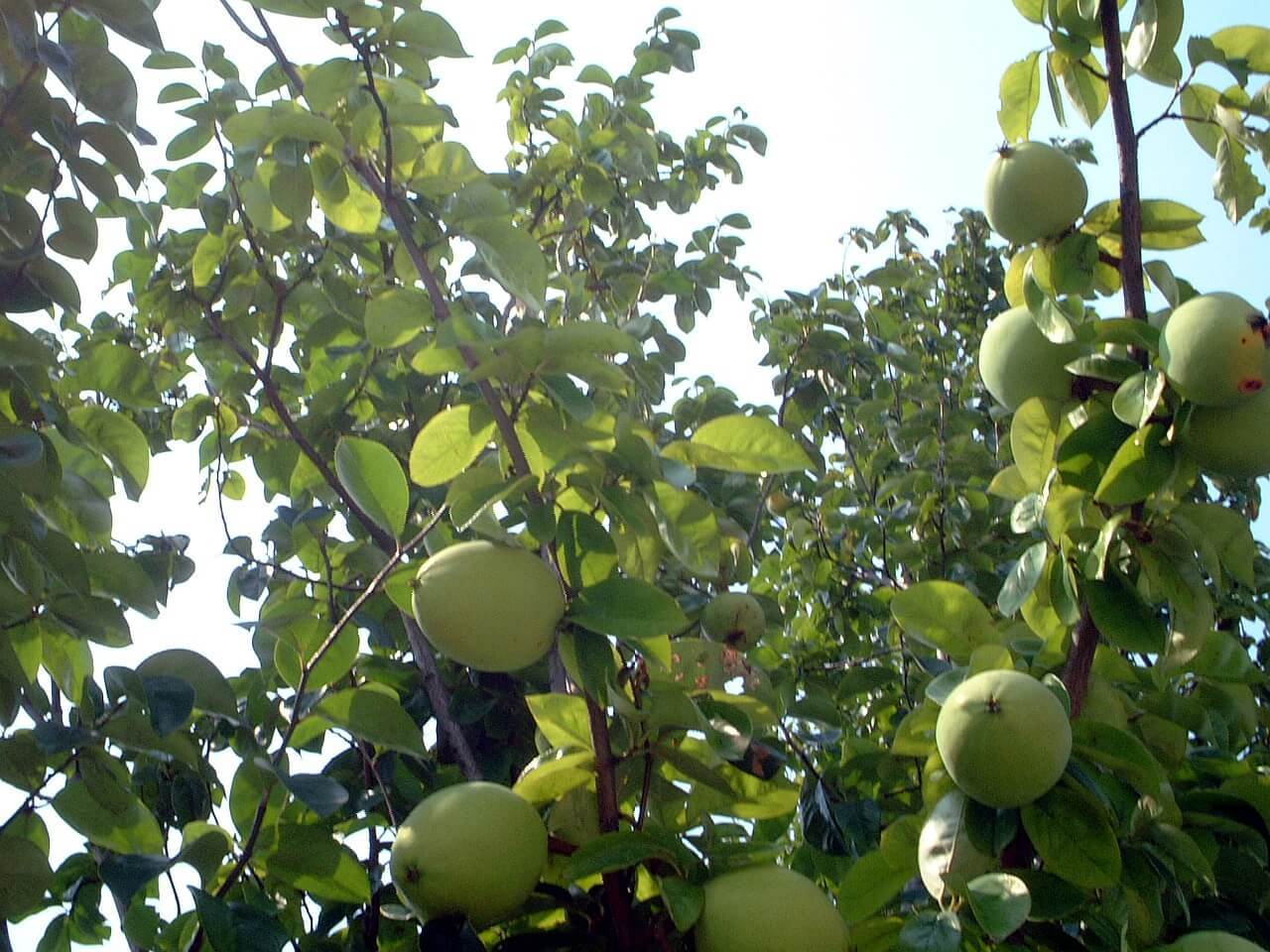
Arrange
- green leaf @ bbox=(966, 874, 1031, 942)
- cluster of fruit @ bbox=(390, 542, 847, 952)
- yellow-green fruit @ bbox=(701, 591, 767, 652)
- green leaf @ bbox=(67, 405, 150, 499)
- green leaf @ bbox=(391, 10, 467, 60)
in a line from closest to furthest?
green leaf @ bbox=(966, 874, 1031, 942) < cluster of fruit @ bbox=(390, 542, 847, 952) < green leaf @ bbox=(391, 10, 467, 60) < green leaf @ bbox=(67, 405, 150, 499) < yellow-green fruit @ bbox=(701, 591, 767, 652)

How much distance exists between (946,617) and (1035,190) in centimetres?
54

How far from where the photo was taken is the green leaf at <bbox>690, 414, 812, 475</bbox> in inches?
50.9

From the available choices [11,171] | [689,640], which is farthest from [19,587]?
[689,640]

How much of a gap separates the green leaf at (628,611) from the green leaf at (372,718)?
319mm

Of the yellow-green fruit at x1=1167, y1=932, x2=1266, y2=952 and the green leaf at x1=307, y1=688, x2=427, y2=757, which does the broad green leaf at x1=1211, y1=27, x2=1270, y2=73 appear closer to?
the yellow-green fruit at x1=1167, y1=932, x2=1266, y2=952

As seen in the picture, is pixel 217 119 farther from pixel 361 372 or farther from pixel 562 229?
pixel 562 229

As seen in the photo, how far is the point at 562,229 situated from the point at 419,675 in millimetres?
1229

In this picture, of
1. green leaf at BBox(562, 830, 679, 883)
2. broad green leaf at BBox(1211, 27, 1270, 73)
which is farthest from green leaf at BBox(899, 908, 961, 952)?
broad green leaf at BBox(1211, 27, 1270, 73)

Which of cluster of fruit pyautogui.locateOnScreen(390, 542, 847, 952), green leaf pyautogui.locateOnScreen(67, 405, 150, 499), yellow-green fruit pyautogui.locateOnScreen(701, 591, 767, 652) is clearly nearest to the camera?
cluster of fruit pyautogui.locateOnScreen(390, 542, 847, 952)

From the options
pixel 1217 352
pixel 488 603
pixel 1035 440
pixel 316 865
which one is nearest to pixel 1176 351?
pixel 1217 352

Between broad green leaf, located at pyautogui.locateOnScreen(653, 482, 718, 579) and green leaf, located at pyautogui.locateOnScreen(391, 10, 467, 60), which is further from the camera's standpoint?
green leaf, located at pyautogui.locateOnScreen(391, 10, 467, 60)

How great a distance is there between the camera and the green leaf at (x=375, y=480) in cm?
138

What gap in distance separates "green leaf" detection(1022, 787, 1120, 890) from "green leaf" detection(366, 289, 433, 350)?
0.92m

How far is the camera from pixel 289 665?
1576mm
